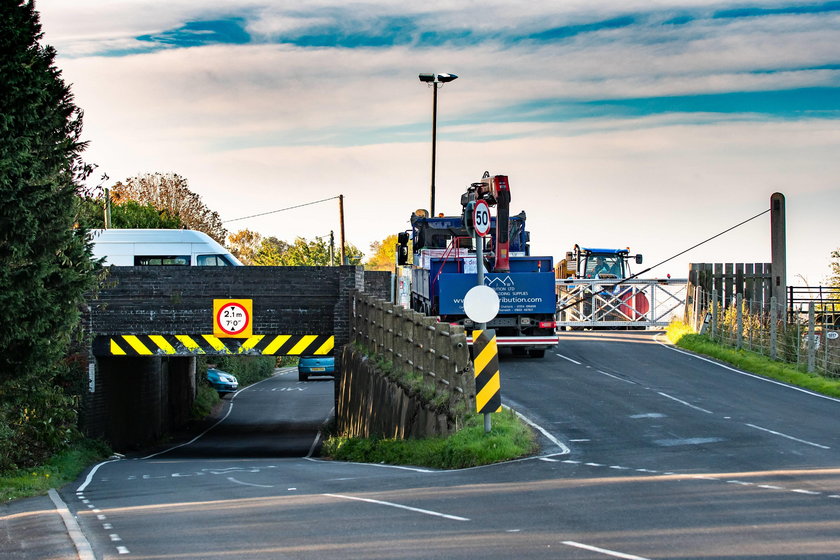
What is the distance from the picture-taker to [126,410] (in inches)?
1210

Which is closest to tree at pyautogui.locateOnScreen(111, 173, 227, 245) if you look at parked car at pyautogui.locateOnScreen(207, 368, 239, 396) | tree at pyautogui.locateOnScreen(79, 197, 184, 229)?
tree at pyautogui.locateOnScreen(79, 197, 184, 229)

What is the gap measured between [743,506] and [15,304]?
1117 centimetres

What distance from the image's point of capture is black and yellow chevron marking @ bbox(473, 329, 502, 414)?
16.5m

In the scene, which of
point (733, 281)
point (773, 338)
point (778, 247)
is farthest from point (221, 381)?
point (773, 338)

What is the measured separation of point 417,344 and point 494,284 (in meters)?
6.79

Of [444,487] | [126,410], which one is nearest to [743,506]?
[444,487]

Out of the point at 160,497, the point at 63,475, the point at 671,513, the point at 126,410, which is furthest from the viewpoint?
the point at 126,410

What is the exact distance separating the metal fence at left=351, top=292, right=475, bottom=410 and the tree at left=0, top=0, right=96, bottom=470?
6.13 m

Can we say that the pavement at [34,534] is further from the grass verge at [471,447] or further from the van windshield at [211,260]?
the van windshield at [211,260]

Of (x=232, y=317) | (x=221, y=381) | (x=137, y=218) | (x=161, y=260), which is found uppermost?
(x=137, y=218)

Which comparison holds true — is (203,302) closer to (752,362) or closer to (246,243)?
(752,362)

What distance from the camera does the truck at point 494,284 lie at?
88.8ft

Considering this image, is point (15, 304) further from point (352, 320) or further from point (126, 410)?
point (126, 410)

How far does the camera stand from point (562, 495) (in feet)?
39.5
